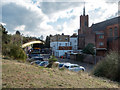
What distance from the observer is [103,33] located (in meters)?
38.0

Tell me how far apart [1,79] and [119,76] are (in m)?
8.75

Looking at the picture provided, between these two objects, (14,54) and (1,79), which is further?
(14,54)

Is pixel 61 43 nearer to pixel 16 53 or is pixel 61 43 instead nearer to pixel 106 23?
pixel 106 23

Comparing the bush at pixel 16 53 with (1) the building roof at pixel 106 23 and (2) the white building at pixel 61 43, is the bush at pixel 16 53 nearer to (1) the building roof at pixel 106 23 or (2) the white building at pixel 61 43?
(2) the white building at pixel 61 43

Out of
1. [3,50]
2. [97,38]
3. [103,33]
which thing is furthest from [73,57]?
[3,50]

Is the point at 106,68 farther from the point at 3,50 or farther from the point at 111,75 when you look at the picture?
the point at 3,50

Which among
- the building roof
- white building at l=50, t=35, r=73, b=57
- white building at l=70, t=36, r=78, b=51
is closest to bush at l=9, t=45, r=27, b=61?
white building at l=50, t=35, r=73, b=57

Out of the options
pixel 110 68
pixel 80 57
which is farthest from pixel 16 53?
pixel 80 57

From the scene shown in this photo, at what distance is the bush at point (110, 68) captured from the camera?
9609 millimetres

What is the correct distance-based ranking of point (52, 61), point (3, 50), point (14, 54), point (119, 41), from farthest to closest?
point (119, 41) → point (3, 50) → point (14, 54) → point (52, 61)

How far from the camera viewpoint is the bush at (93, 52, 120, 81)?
9.61 metres

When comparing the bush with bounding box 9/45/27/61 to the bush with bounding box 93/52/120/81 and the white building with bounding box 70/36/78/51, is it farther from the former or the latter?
the white building with bounding box 70/36/78/51

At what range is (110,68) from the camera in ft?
32.7

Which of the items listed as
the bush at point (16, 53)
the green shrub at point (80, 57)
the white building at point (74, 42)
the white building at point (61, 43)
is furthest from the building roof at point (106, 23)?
the bush at point (16, 53)
